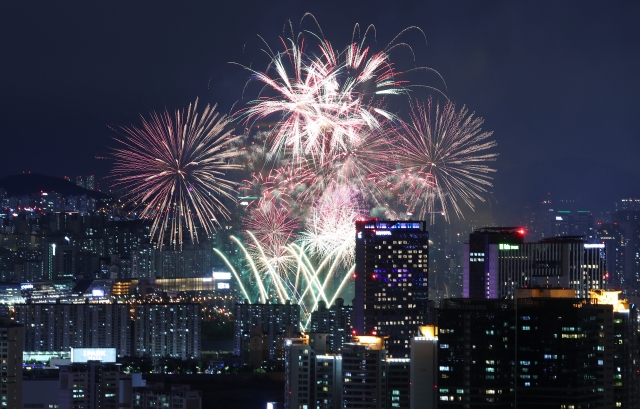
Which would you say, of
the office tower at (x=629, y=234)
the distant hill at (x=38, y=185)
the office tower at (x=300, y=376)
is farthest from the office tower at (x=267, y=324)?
the distant hill at (x=38, y=185)

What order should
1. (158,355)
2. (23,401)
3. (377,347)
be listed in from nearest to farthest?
(377,347), (23,401), (158,355)

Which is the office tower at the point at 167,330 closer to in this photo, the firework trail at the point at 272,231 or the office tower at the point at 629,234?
the firework trail at the point at 272,231

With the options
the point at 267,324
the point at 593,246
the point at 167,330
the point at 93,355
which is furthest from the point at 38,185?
the point at 593,246

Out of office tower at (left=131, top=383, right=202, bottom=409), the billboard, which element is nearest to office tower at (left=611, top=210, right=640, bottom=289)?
office tower at (left=131, top=383, right=202, bottom=409)

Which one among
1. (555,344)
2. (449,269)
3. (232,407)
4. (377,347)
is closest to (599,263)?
(449,269)

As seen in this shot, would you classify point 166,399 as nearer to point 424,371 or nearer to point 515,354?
point 424,371

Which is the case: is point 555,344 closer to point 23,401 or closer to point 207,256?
point 23,401
